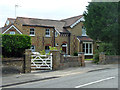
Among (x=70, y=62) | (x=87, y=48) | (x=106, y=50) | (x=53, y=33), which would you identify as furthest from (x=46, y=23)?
(x=70, y=62)

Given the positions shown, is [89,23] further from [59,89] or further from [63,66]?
[59,89]

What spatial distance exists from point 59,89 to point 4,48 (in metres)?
8.58

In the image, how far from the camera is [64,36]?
32.6 metres

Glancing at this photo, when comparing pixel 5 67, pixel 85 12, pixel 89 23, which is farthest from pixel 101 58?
pixel 5 67

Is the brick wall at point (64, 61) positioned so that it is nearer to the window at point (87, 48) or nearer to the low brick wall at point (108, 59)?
the low brick wall at point (108, 59)

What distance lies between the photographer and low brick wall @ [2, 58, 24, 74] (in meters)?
13.4

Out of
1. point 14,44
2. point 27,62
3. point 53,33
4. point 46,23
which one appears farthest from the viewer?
point 46,23

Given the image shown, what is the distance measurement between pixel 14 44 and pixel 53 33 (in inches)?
690

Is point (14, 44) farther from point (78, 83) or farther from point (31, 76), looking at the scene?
point (78, 83)

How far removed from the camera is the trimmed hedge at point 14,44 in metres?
15.0

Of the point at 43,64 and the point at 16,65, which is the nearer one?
the point at 16,65

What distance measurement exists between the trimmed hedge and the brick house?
555 inches

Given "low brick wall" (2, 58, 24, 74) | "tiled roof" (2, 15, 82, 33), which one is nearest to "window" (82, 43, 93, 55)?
"tiled roof" (2, 15, 82, 33)

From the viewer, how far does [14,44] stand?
15.4m
